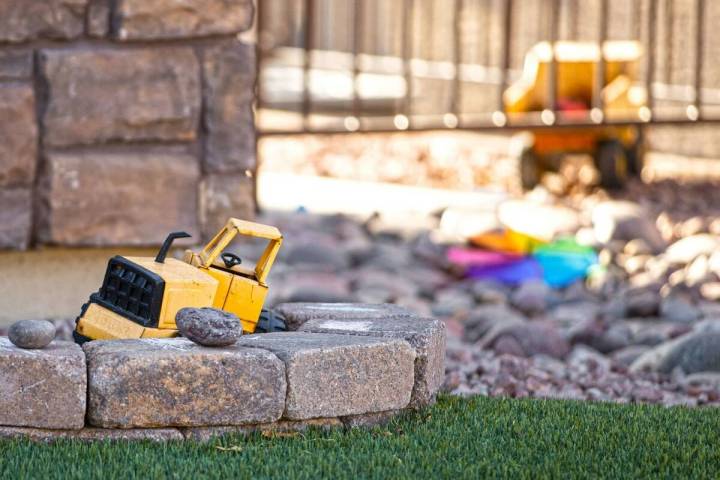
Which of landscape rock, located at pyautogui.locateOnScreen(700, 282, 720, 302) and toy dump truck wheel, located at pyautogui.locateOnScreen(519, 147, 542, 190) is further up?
toy dump truck wheel, located at pyautogui.locateOnScreen(519, 147, 542, 190)

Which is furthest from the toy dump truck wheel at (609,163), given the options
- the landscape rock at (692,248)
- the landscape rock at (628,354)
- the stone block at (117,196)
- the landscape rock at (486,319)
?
the stone block at (117,196)

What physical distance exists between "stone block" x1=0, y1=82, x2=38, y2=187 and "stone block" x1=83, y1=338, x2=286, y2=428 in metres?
1.44

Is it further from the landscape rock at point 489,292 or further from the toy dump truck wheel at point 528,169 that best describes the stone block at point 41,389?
the toy dump truck wheel at point 528,169

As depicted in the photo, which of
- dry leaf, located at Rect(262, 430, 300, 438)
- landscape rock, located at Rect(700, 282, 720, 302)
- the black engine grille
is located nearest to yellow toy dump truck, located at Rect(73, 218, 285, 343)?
the black engine grille

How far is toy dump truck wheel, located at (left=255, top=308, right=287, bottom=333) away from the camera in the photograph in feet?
13.2

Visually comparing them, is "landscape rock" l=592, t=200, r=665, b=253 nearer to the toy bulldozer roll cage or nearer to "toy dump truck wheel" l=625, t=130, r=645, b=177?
the toy bulldozer roll cage

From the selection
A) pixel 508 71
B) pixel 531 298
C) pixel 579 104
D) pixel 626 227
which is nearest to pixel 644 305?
pixel 531 298

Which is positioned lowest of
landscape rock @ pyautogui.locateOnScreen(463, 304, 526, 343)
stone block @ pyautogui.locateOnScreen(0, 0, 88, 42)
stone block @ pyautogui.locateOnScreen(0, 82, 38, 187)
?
landscape rock @ pyautogui.locateOnScreen(463, 304, 526, 343)

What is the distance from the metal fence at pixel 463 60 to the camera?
9.03 metres

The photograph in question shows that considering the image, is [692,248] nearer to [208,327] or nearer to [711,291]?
[711,291]

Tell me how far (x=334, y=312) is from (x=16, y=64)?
5.12 feet

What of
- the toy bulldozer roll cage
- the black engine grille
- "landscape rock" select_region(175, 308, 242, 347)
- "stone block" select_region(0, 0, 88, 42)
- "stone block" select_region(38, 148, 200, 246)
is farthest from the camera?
the toy bulldozer roll cage

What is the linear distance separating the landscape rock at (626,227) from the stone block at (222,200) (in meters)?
3.77

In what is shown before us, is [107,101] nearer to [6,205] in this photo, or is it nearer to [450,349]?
[6,205]
